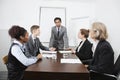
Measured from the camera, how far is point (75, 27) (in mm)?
5949

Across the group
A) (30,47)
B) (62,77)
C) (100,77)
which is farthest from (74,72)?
(30,47)

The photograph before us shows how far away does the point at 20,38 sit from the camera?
275 cm

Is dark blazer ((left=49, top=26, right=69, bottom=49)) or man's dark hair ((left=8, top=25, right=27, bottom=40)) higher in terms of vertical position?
man's dark hair ((left=8, top=25, right=27, bottom=40))

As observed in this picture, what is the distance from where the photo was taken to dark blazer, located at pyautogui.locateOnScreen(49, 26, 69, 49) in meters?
5.49

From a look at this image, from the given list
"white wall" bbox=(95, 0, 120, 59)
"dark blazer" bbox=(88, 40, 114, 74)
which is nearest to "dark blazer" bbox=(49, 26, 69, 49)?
"white wall" bbox=(95, 0, 120, 59)

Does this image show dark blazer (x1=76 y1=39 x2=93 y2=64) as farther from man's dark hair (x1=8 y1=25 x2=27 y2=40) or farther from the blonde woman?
man's dark hair (x1=8 y1=25 x2=27 y2=40)

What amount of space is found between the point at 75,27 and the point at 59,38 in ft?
2.46

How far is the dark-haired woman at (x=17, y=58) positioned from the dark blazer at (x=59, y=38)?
2731 millimetres

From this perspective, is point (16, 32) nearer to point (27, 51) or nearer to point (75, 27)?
point (27, 51)

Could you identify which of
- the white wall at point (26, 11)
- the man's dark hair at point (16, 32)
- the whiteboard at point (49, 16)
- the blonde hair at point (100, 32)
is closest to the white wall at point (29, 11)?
the white wall at point (26, 11)

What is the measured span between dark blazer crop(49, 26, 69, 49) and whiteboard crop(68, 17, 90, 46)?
1.45ft

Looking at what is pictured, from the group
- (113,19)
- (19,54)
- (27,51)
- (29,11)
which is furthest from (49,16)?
(19,54)

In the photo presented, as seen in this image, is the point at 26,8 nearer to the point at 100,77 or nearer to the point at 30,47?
the point at 30,47

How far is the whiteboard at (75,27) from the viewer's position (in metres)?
5.85
